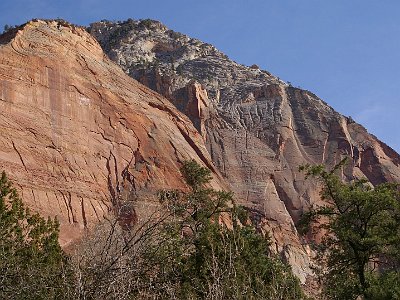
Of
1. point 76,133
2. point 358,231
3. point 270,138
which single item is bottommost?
point 358,231

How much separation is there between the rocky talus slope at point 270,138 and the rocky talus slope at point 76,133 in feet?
20.5

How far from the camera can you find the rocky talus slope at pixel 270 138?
54.8m

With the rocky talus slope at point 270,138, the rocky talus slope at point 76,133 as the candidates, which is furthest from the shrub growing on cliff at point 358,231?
the rocky talus slope at point 270,138

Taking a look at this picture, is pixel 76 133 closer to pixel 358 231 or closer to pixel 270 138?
pixel 270 138

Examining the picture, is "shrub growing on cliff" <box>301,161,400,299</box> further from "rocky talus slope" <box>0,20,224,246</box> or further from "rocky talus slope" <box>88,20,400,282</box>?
"rocky talus slope" <box>88,20,400,282</box>

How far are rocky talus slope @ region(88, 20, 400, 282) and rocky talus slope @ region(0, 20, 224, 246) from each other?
20.5 ft

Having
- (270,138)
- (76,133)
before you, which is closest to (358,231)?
(76,133)

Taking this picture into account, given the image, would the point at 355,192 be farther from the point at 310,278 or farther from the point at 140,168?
the point at 310,278

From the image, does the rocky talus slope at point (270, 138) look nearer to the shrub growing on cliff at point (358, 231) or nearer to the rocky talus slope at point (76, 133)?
the rocky talus slope at point (76, 133)

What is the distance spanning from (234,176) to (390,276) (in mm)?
38175

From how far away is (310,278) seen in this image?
162 feet

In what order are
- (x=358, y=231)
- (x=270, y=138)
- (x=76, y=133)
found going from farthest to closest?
(x=270, y=138)
(x=76, y=133)
(x=358, y=231)

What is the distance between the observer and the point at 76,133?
42.6 metres

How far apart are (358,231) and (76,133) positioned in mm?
26540
